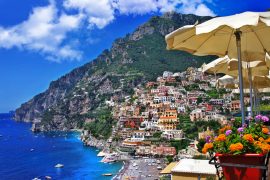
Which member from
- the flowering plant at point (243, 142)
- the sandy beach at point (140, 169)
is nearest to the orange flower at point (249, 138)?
the flowering plant at point (243, 142)

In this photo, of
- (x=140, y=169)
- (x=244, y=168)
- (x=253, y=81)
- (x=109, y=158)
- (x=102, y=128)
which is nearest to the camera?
(x=244, y=168)

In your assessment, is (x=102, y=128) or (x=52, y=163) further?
(x=102, y=128)

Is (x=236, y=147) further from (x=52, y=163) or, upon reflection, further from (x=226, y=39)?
(x=52, y=163)

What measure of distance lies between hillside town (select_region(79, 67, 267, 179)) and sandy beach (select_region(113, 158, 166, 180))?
Answer: 208 millimetres

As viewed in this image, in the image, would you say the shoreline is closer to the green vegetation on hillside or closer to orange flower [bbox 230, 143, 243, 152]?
the green vegetation on hillside

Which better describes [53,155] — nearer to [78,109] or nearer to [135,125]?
[135,125]

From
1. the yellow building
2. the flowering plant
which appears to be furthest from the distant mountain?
the flowering plant

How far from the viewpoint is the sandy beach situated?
38.1 metres

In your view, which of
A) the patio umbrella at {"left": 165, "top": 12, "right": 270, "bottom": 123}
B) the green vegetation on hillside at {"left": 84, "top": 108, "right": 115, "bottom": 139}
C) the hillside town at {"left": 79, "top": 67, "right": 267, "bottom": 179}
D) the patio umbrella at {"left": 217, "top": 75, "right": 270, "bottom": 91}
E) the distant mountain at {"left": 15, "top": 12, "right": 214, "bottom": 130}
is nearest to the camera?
the patio umbrella at {"left": 165, "top": 12, "right": 270, "bottom": 123}

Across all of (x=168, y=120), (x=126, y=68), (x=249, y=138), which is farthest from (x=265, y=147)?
(x=126, y=68)

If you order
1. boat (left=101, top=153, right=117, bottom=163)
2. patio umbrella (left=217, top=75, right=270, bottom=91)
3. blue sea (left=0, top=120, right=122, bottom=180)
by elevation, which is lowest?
blue sea (left=0, top=120, right=122, bottom=180)

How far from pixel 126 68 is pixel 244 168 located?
11367 cm

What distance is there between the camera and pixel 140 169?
42.3 m

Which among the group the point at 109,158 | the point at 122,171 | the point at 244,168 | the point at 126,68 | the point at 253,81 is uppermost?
the point at 126,68
